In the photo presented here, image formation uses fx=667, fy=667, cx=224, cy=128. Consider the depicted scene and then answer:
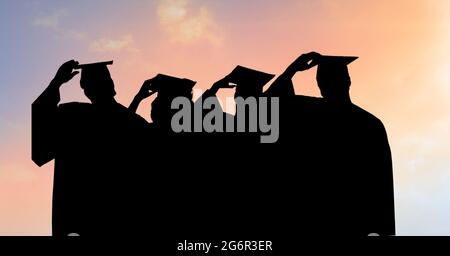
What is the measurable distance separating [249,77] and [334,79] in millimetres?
662

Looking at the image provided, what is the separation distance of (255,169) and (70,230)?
1.46m

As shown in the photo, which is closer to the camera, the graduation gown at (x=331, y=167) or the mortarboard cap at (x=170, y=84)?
the graduation gown at (x=331, y=167)

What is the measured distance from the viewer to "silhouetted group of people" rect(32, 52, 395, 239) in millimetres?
4891

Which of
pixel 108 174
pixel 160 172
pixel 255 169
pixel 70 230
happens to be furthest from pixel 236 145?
pixel 70 230

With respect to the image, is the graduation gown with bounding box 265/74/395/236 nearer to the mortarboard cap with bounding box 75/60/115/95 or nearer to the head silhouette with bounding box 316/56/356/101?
the head silhouette with bounding box 316/56/356/101

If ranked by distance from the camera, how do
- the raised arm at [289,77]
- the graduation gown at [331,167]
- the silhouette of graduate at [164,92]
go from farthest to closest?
1. the silhouette of graduate at [164,92]
2. the graduation gown at [331,167]
3. the raised arm at [289,77]

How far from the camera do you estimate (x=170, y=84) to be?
5.25 m

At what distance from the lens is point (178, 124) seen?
4902 mm

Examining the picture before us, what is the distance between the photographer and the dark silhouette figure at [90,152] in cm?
498

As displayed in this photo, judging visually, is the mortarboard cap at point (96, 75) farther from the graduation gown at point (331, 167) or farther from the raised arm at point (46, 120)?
the graduation gown at point (331, 167)

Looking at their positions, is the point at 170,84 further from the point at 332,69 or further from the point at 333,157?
the point at 333,157

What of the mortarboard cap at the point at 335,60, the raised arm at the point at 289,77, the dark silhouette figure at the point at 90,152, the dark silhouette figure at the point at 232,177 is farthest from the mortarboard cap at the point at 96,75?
the mortarboard cap at the point at 335,60

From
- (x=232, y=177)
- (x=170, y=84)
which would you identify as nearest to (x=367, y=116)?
(x=232, y=177)

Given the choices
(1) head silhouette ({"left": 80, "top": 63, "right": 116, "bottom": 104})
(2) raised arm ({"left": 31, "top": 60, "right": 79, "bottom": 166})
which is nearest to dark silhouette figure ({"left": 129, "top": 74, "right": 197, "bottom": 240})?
(1) head silhouette ({"left": 80, "top": 63, "right": 116, "bottom": 104})
